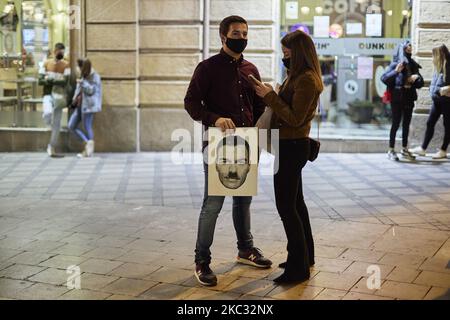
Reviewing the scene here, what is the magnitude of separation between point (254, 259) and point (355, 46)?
7.11m

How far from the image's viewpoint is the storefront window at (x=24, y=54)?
41.4 ft

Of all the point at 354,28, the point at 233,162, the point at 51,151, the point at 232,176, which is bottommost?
the point at 51,151

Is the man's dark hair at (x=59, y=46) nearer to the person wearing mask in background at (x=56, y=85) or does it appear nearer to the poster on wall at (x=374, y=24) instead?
the person wearing mask in background at (x=56, y=85)

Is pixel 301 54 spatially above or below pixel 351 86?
above

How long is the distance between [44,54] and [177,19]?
2.40m

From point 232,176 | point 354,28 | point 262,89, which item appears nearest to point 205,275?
point 232,176

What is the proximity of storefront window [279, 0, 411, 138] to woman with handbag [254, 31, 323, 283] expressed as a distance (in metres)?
6.91

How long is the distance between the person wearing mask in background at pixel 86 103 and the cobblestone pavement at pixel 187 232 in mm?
790

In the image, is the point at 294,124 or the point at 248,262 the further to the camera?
the point at 248,262

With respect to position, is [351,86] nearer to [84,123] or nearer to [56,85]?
[84,123]

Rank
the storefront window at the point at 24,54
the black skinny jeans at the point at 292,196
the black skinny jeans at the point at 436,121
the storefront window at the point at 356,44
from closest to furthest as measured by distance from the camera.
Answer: the black skinny jeans at the point at 292,196, the black skinny jeans at the point at 436,121, the storefront window at the point at 356,44, the storefront window at the point at 24,54

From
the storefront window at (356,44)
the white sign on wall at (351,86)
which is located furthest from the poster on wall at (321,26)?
the white sign on wall at (351,86)

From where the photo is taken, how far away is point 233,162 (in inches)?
213
